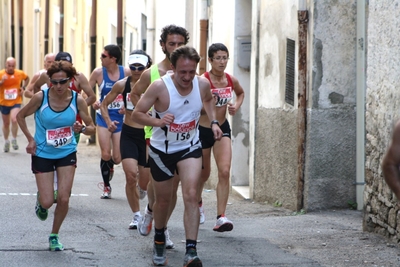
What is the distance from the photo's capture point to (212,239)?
8844 millimetres

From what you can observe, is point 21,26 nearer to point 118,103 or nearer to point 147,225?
point 118,103

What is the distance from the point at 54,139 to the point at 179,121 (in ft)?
4.55

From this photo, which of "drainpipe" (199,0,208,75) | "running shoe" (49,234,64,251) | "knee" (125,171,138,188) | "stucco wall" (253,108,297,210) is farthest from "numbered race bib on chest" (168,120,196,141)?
"drainpipe" (199,0,208,75)

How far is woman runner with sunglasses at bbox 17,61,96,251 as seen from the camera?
8141 millimetres

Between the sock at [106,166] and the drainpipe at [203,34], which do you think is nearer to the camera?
the sock at [106,166]

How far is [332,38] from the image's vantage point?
10305 millimetres

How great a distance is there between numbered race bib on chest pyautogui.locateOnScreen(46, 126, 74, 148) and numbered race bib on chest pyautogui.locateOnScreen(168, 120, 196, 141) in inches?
49.8

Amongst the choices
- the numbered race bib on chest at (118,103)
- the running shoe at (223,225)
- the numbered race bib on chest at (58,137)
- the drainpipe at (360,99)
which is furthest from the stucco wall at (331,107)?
the numbered race bib on chest at (58,137)

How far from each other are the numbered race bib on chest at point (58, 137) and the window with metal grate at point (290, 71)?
11.6ft

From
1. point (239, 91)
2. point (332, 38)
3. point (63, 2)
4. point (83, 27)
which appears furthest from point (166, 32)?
point (63, 2)

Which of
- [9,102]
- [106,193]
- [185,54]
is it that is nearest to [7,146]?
[9,102]

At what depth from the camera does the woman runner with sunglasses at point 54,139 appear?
8.14 m

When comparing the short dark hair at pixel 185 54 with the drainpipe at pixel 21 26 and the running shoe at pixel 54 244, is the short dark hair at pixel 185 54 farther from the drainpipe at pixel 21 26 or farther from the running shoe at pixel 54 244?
the drainpipe at pixel 21 26

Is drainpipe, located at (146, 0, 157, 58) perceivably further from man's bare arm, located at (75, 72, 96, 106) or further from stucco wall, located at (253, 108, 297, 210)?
man's bare arm, located at (75, 72, 96, 106)
